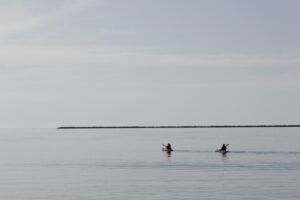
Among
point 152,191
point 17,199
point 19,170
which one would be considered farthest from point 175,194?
point 19,170

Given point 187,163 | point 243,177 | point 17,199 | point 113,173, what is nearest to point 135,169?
point 113,173

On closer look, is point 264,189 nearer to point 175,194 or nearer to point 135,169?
point 175,194

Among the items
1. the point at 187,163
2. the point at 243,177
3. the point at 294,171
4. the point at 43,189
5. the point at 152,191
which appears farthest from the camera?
the point at 187,163

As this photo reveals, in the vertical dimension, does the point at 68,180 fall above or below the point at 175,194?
above

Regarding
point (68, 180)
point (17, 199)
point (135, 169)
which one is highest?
point (135, 169)

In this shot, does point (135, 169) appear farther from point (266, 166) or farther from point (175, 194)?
point (175, 194)

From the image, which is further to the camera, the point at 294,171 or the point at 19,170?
the point at 19,170

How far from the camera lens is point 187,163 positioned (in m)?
93.9

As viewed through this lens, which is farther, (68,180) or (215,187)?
(68,180)

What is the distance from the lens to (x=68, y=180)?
69562mm

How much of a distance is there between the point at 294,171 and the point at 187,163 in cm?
2229

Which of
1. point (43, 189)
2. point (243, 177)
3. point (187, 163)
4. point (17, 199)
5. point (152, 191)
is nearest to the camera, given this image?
point (17, 199)

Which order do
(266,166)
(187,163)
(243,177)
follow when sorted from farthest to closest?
(187,163)
(266,166)
(243,177)

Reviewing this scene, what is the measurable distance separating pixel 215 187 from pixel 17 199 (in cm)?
1945
